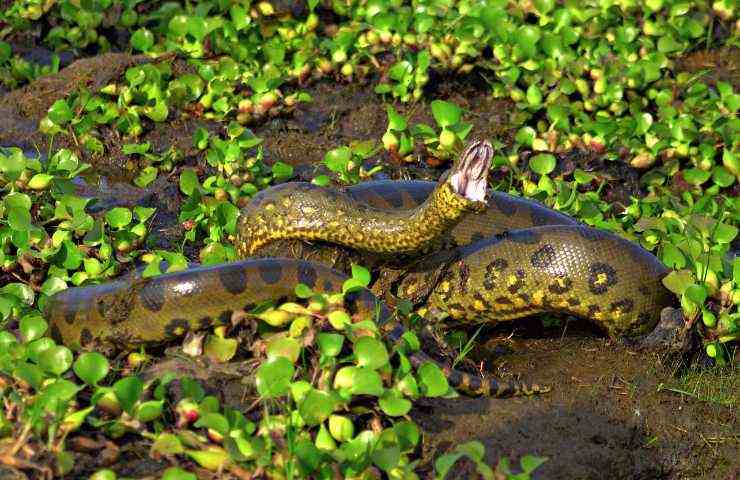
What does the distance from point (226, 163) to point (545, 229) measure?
2.09m

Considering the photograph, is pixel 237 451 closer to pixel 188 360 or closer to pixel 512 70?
pixel 188 360

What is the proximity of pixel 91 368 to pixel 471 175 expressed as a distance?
190 centimetres

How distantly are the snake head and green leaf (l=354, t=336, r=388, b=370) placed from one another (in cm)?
100

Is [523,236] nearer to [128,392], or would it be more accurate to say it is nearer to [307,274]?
[307,274]

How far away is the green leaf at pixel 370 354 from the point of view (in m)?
4.90

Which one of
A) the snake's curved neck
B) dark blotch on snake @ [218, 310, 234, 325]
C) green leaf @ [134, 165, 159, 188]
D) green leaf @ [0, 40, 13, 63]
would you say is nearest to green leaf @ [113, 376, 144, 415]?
dark blotch on snake @ [218, 310, 234, 325]

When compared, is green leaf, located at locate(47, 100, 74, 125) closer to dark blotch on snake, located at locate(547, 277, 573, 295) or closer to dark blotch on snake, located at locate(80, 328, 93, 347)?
dark blotch on snake, located at locate(80, 328, 93, 347)

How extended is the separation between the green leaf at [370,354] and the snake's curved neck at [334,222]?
1047mm

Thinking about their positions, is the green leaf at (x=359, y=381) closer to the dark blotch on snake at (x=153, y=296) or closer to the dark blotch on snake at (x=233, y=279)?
the dark blotch on snake at (x=233, y=279)

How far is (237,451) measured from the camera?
4488 mm

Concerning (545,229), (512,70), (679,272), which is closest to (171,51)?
(512,70)

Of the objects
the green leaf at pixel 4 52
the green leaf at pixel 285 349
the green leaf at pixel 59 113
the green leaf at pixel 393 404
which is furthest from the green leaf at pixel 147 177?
the green leaf at pixel 393 404

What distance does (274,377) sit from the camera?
4793 millimetres

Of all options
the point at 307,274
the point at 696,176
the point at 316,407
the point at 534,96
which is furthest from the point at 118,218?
the point at 696,176
